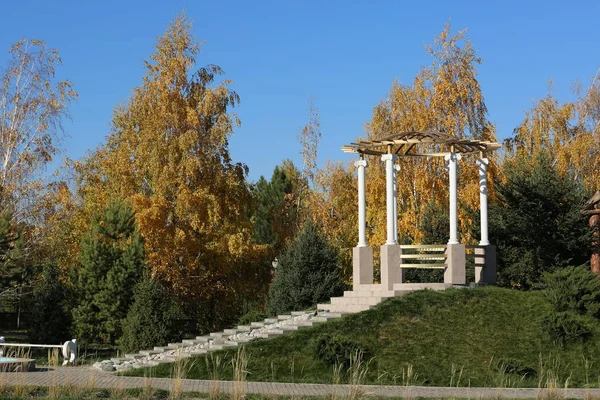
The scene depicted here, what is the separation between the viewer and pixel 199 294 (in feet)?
108

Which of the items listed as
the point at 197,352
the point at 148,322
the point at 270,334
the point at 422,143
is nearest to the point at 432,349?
the point at 270,334

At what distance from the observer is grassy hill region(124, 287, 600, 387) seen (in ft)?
55.1

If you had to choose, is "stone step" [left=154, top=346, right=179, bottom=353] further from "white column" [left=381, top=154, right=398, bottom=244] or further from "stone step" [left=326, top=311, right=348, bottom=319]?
"white column" [left=381, top=154, right=398, bottom=244]

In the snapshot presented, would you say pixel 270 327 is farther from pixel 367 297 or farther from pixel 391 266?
pixel 391 266

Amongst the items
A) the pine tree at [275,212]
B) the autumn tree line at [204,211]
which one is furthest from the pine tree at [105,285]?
the pine tree at [275,212]

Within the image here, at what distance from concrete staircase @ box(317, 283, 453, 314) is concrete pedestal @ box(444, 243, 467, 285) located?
47 centimetres

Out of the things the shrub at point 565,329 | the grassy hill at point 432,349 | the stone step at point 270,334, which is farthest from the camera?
the stone step at point 270,334

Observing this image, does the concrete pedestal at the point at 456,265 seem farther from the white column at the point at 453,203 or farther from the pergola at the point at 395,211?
the white column at the point at 453,203

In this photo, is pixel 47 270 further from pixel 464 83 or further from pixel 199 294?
pixel 464 83

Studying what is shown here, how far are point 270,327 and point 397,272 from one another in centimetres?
368

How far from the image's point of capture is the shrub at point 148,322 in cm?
2317

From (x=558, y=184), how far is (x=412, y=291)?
7164mm

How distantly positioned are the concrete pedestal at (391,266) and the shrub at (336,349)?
15.3ft

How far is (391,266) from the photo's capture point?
22062 mm
